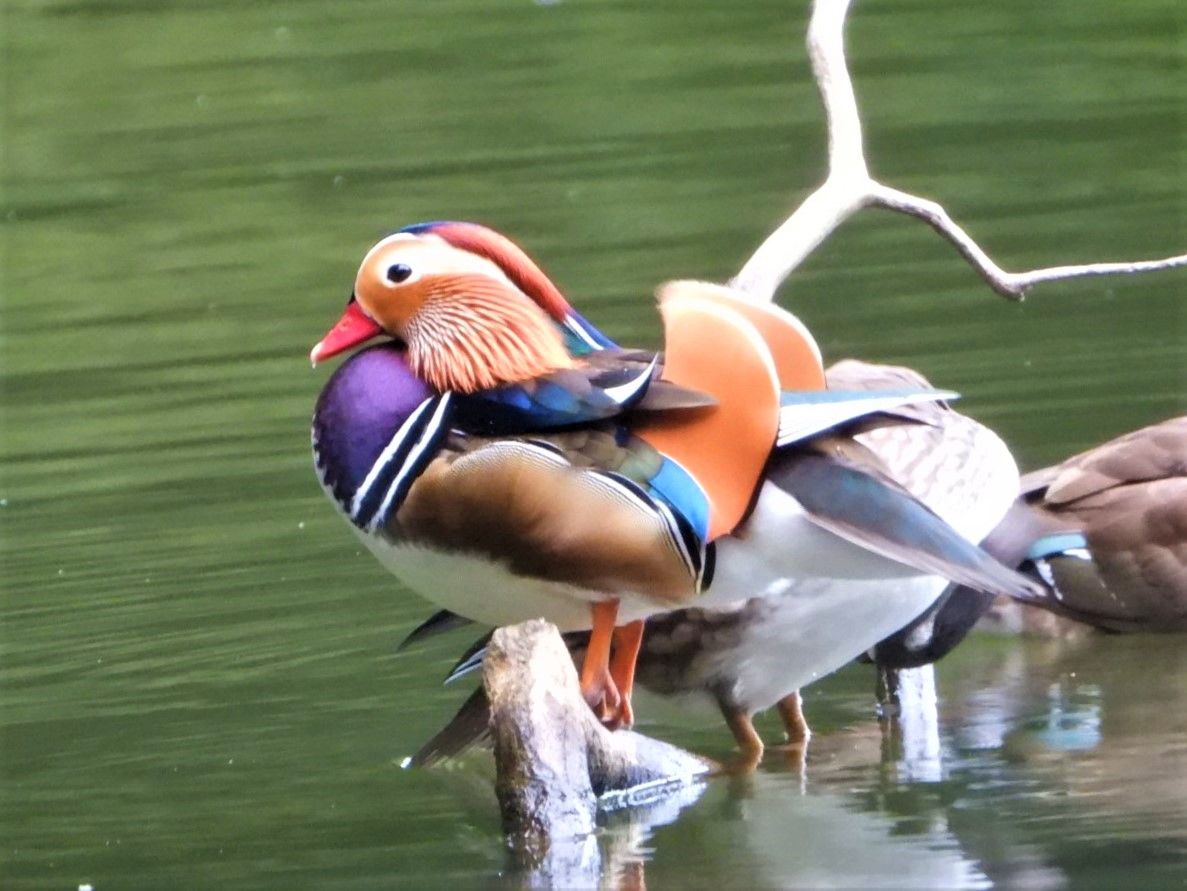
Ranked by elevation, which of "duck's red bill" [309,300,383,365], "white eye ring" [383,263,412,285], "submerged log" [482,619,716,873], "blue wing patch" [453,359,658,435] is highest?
"white eye ring" [383,263,412,285]

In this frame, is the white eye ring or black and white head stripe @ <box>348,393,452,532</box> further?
the white eye ring

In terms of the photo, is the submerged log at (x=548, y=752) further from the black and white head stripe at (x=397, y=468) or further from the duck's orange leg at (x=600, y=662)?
the black and white head stripe at (x=397, y=468)

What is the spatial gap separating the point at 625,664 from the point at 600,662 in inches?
9.0

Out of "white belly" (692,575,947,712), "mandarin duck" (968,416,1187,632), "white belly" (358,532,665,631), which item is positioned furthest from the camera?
"mandarin duck" (968,416,1187,632)

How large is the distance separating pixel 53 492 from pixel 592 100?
17.2ft

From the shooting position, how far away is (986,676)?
6031 mm

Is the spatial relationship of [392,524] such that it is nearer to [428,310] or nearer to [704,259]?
[428,310]

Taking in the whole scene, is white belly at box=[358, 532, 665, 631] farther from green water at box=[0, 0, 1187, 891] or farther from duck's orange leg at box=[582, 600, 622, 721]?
green water at box=[0, 0, 1187, 891]

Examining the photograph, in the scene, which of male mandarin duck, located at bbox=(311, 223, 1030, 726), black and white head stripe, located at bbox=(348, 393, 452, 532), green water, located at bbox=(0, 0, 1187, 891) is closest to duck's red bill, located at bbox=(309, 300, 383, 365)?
male mandarin duck, located at bbox=(311, 223, 1030, 726)

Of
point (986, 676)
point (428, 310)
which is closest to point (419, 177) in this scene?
point (986, 676)

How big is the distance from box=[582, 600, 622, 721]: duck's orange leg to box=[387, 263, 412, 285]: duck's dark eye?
0.66 metres

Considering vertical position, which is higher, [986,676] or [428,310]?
[428,310]

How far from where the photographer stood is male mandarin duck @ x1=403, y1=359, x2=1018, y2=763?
5.13 metres

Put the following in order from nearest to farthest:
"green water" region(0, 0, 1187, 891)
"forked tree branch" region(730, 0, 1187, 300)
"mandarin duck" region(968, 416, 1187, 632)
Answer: "green water" region(0, 0, 1187, 891)
"forked tree branch" region(730, 0, 1187, 300)
"mandarin duck" region(968, 416, 1187, 632)
